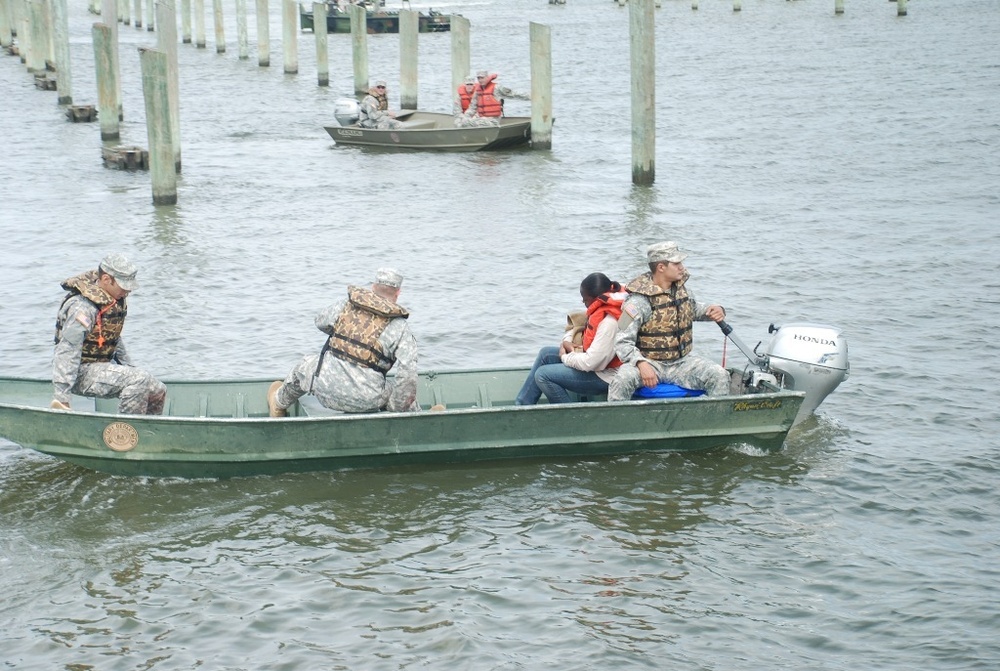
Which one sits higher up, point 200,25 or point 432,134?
point 200,25

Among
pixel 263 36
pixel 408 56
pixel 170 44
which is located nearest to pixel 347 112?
pixel 170 44

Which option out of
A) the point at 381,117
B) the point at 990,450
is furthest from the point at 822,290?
the point at 381,117

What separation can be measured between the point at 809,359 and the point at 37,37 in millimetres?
34478

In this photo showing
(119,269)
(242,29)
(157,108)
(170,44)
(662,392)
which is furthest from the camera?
(242,29)

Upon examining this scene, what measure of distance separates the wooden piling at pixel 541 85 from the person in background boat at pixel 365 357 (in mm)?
14258

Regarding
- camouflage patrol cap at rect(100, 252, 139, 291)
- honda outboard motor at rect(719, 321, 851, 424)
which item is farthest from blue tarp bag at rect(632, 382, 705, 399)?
camouflage patrol cap at rect(100, 252, 139, 291)

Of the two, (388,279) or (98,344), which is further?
(98,344)

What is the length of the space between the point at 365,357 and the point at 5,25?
45732 mm

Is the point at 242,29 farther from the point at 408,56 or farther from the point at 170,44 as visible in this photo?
the point at 170,44

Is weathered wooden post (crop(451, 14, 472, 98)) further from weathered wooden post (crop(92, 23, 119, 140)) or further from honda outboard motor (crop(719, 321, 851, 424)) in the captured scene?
honda outboard motor (crop(719, 321, 851, 424))

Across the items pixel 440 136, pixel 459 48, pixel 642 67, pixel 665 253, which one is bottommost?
pixel 665 253

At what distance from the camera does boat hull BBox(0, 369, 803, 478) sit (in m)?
9.45

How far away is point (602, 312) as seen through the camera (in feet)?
31.9

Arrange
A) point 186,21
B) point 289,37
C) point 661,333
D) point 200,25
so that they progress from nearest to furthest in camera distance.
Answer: point 661,333, point 289,37, point 200,25, point 186,21
